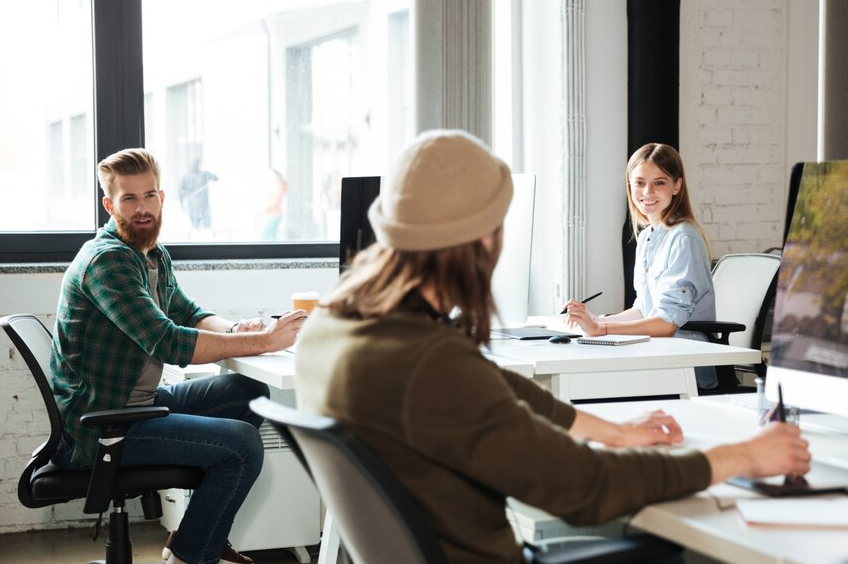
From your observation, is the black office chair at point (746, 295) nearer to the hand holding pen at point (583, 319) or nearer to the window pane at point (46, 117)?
the hand holding pen at point (583, 319)

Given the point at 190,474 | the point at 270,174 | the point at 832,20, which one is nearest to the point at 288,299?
the point at 270,174

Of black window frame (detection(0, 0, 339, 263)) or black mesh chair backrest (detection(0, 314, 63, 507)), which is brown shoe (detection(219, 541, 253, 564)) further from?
black window frame (detection(0, 0, 339, 263))

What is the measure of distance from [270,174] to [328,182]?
0.24m

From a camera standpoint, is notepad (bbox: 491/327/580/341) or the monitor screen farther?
notepad (bbox: 491/327/580/341)

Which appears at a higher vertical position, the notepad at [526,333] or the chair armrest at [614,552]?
the notepad at [526,333]

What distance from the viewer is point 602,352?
9.02ft

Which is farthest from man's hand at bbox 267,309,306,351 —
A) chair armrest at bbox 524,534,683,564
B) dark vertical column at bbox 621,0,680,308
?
dark vertical column at bbox 621,0,680,308

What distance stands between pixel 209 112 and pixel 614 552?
318cm

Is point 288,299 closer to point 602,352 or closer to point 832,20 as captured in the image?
point 602,352

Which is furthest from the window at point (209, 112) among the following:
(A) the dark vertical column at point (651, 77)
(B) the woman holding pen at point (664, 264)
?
(B) the woman holding pen at point (664, 264)

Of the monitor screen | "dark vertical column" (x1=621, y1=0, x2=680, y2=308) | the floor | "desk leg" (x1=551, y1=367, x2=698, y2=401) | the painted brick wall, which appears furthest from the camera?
the painted brick wall

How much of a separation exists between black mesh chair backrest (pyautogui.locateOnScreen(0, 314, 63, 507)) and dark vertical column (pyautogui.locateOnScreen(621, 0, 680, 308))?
2.45 metres

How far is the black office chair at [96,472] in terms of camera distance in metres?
2.49

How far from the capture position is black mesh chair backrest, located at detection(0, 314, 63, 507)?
2.54 meters
